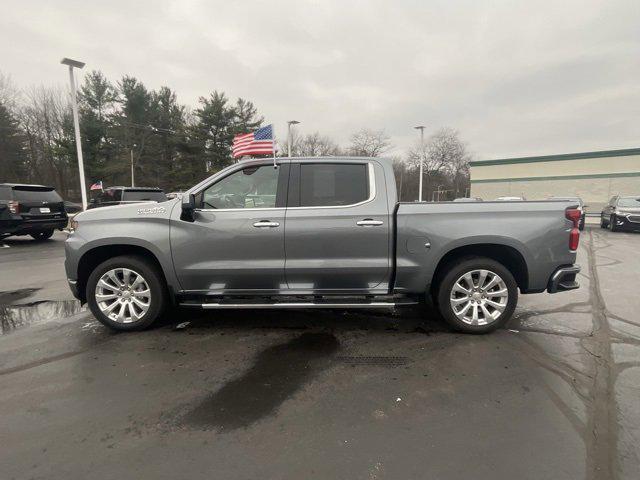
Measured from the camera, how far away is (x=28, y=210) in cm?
1072

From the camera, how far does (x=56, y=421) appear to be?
2.68 meters

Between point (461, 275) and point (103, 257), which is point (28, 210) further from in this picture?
point (461, 275)

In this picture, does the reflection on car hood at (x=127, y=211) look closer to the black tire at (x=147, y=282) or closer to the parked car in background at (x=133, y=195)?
the black tire at (x=147, y=282)

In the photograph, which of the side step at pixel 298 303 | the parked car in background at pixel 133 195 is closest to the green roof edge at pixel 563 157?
the parked car in background at pixel 133 195

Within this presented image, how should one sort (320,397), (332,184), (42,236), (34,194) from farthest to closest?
(42,236), (34,194), (332,184), (320,397)

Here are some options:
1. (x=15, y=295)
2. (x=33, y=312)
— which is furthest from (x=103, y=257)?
(x=15, y=295)

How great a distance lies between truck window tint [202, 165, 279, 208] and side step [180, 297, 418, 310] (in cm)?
109

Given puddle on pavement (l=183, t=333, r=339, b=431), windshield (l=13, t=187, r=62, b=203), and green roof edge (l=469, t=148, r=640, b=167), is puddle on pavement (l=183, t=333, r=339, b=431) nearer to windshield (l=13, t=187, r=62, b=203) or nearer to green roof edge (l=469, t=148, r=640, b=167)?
windshield (l=13, t=187, r=62, b=203)

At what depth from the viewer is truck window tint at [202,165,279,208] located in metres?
4.20

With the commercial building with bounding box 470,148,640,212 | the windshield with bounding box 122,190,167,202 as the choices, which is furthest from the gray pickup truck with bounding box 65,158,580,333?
the commercial building with bounding box 470,148,640,212

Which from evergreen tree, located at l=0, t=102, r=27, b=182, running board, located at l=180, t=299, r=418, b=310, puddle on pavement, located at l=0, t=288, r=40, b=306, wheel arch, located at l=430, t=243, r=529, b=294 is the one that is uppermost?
evergreen tree, located at l=0, t=102, r=27, b=182

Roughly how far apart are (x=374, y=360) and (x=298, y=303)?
102 cm

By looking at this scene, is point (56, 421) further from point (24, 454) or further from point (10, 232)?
point (10, 232)

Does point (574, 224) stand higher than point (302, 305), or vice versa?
point (574, 224)
